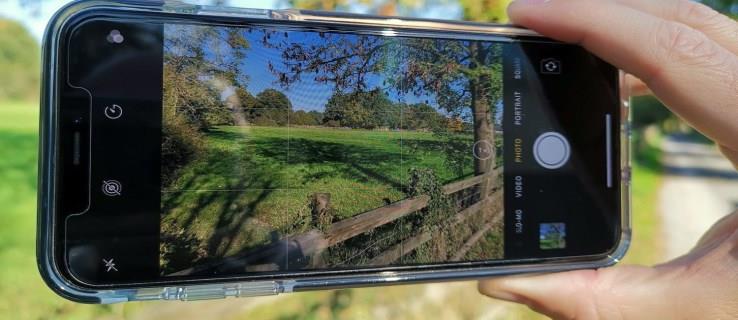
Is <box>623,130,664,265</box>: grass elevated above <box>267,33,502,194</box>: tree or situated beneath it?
situated beneath

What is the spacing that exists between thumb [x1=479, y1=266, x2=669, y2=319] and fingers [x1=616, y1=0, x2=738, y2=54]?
1.96ft

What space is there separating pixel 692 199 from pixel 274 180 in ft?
18.7

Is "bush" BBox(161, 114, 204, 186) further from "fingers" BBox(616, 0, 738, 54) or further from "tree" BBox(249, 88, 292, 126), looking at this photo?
"fingers" BBox(616, 0, 738, 54)

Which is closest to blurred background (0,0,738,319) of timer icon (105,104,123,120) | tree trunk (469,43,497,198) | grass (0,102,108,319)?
grass (0,102,108,319)

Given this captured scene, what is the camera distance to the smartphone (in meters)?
1.03

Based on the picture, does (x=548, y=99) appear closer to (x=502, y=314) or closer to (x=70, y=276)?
(x=502, y=314)

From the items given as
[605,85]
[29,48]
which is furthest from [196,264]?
[29,48]

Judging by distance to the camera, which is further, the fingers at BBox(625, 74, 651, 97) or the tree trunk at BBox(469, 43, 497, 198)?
the fingers at BBox(625, 74, 651, 97)

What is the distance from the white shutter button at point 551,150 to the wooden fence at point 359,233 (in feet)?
0.45

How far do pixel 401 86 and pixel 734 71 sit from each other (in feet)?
2.37

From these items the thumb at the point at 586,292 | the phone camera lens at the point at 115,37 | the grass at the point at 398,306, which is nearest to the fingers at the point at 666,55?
the thumb at the point at 586,292

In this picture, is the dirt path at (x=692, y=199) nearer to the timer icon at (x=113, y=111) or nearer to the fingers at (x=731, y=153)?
the fingers at (x=731, y=153)

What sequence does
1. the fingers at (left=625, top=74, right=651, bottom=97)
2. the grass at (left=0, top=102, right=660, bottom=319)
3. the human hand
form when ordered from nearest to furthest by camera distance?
the human hand < the fingers at (left=625, top=74, right=651, bottom=97) < the grass at (left=0, top=102, right=660, bottom=319)

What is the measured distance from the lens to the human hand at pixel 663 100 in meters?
1.01
